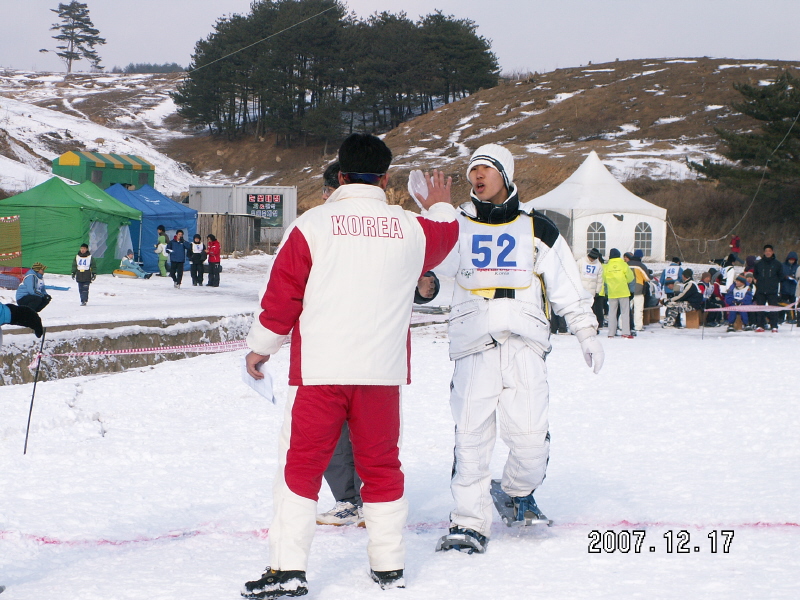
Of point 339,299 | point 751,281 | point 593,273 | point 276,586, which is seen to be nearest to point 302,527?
point 276,586

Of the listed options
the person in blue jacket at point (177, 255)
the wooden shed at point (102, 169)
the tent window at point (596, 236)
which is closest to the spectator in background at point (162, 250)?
the person in blue jacket at point (177, 255)

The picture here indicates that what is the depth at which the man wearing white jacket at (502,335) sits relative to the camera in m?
3.73

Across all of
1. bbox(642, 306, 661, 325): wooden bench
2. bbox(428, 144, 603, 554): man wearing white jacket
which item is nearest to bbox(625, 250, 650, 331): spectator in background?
bbox(642, 306, 661, 325): wooden bench

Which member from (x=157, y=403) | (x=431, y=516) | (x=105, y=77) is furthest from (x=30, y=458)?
(x=105, y=77)

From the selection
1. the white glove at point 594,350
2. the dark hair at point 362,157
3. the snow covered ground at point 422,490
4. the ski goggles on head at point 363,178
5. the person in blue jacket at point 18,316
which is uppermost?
the dark hair at point 362,157

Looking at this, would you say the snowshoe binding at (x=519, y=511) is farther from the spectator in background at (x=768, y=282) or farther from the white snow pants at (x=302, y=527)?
the spectator in background at (x=768, y=282)

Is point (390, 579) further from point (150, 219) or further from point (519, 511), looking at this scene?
point (150, 219)

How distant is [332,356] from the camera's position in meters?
3.03

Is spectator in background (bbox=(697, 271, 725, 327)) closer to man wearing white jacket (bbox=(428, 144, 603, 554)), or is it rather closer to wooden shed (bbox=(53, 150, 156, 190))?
man wearing white jacket (bbox=(428, 144, 603, 554))

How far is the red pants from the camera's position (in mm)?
→ 3057

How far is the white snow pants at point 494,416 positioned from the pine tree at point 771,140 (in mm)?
30441

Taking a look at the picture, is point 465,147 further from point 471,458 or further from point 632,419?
point 471,458

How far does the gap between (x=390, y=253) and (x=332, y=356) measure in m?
0.44
